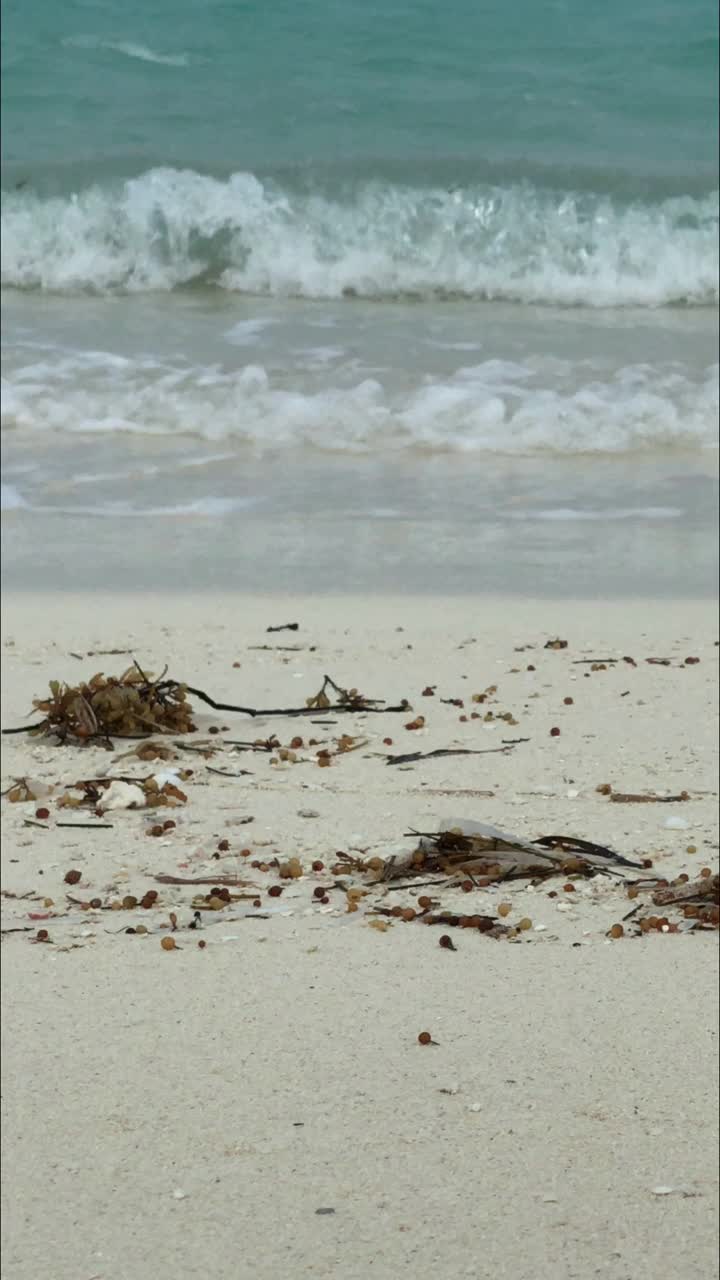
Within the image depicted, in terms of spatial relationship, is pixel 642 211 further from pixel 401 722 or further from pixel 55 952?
pixel 55 952

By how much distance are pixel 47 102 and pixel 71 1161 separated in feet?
43.2

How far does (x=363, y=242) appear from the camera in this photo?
38.7 feet

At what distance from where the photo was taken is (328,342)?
9781mm

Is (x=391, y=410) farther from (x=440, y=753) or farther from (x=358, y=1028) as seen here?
(x=358, y=1028)

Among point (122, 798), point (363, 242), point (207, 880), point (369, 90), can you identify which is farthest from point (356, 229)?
point (207, 880)

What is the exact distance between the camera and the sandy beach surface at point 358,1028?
76.3 inches

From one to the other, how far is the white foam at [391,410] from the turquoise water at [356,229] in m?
0.02

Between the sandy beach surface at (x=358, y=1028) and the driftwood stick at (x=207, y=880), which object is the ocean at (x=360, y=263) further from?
the driftwood stick at (x=207, y=880)

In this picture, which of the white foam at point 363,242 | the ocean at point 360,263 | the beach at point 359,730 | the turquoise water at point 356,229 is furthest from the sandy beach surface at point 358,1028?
the white foam at point 363,242

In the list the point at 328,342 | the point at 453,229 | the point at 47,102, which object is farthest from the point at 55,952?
the point at 47,102

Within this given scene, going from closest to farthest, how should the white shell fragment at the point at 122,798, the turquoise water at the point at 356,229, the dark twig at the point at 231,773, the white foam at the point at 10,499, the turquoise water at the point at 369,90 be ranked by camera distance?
the white shell fragment at the point at 122,798 → the dark twig at the point at 231,773 → the white foam at the point at 10,499 → the turquoise water at the point at 356,229 → the turquoise water at the point at 369,90

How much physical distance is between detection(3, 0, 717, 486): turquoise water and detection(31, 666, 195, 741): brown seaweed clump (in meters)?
2.72

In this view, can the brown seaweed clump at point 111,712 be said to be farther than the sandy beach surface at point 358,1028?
Yes

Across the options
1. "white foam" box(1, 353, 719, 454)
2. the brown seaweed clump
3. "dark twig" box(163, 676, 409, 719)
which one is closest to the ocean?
"white foam" box(1, 353, 719, 454)
